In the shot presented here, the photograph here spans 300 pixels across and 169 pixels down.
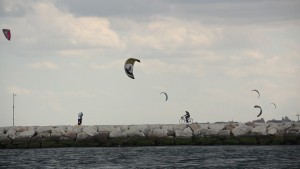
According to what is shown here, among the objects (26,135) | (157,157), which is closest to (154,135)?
(26,135)

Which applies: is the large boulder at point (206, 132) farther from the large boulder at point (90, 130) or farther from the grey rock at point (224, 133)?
the large boulder at point (90, 130)

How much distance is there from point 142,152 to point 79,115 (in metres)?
8.86

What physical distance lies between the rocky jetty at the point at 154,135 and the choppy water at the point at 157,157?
3.72ft

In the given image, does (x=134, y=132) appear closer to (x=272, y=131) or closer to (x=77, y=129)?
(x=77, y=129)

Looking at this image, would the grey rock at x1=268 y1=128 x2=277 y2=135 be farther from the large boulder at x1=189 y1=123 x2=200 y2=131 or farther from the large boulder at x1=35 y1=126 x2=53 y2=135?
the large boulder at x1=35 y1=126 x2=53 y2=135

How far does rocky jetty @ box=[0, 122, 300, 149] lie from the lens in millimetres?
52844

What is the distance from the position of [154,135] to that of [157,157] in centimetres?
778

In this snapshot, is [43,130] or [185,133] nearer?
[185,133]

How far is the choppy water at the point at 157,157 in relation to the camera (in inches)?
1660

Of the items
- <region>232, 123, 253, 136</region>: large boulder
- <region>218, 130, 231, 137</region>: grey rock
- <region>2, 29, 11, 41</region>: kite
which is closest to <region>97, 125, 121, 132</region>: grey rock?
<region>218, 130, 231, 137</region>: grey rock

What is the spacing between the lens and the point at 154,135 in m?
53.4

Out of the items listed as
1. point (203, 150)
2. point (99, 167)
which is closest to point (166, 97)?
point (203, 150)

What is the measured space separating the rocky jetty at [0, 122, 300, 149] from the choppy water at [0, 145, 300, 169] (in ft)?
3.72

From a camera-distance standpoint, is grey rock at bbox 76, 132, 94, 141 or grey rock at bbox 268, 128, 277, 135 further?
grey rock at bbox 76, 132, 94, 141
